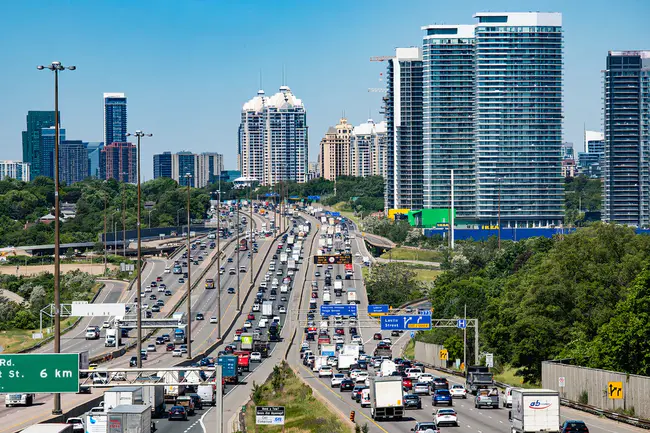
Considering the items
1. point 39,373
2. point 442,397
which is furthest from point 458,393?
point 39,373

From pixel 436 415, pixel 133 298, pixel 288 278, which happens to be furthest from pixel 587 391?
pixel 288 278

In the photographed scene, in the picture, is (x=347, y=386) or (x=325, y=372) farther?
(x=325, y=372)

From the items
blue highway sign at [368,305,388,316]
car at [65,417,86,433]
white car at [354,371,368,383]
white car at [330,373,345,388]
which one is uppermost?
car at [65,417,86,433]

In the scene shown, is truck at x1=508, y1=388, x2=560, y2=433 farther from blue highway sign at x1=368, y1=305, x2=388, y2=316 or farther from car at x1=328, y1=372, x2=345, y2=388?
blue highway sign at x1=368, y1=305, x2=388, y2=316

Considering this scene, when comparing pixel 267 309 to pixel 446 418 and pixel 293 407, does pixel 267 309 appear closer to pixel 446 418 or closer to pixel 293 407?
pixel 293 407

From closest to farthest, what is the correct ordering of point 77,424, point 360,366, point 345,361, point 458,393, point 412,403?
point 77,424, point 412,403, point 458,393, point 360,366, point 345,361

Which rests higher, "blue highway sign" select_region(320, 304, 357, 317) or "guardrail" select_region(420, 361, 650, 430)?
"guardrail" select_region(420, 361, 650, 430)

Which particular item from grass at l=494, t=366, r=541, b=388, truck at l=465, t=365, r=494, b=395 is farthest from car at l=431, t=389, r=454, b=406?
grass at l=494, t=366, r=541, b=388
